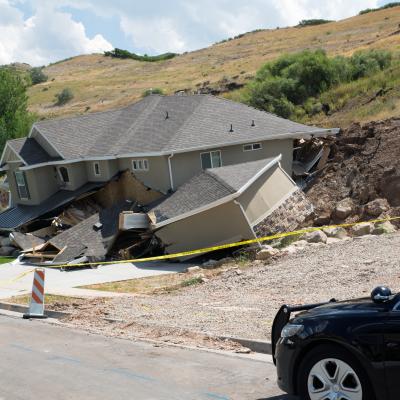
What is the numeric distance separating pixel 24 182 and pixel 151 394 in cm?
2684

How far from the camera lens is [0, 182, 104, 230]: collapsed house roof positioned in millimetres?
30109

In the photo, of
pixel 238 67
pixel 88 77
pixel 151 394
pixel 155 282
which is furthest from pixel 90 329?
pixel 88 77

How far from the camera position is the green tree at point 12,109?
2048 inches

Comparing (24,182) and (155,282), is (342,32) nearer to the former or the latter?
(24,182)

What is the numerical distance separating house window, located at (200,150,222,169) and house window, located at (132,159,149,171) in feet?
7.86

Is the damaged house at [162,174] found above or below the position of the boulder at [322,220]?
above

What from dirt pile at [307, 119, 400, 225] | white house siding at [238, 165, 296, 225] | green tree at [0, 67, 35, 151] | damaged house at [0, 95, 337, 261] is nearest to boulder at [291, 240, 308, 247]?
damaged house at [0, 95, 337, 261]

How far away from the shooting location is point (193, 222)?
23.3 metres

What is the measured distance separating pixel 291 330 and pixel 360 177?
2029 centimetres

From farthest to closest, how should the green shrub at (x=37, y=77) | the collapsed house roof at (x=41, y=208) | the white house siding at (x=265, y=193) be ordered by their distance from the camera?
the green shrub at (x=37, y=77) < the collapsed house roof at (x=41, y=208) < the white house siding at (x=265, y=193)

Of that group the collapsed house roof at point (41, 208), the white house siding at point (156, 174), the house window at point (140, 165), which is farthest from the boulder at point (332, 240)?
the collapsed house roof at point (41, 208)

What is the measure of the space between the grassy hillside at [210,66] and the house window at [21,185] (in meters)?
35.3

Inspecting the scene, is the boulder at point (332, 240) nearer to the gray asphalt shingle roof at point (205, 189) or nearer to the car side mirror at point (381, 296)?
the gray asphalt shingle roof at point (205, 189)

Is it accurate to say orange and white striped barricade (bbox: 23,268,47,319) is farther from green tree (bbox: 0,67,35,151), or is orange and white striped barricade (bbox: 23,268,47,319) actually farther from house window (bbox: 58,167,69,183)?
green tree (bbox: 0,67,35,151)
